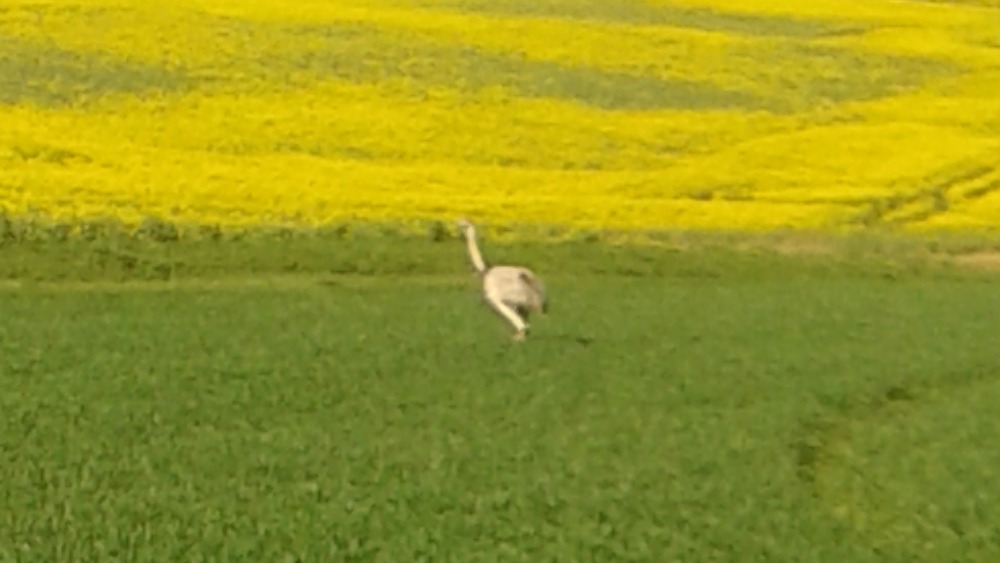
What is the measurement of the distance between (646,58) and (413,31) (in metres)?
3.48

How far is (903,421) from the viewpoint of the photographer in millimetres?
13156

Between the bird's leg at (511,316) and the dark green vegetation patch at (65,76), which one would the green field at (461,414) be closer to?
the bird's leg at (511,316)

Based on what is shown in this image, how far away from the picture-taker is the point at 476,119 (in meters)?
23.7

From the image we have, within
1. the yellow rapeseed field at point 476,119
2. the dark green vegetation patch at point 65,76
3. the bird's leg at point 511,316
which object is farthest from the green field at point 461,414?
the dark green vegetation patch at point 65,76

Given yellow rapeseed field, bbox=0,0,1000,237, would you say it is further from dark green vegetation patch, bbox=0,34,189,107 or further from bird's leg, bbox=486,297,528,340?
bird's leg, bbox=486,297,528,340

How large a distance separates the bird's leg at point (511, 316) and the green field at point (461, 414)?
7.1 inches

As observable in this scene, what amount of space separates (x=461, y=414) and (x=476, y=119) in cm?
1209

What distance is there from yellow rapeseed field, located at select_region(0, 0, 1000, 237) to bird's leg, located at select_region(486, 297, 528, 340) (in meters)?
5.59

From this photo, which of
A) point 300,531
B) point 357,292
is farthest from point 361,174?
point 300,531

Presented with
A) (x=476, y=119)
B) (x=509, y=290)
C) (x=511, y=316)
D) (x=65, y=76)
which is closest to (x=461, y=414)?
(x=509, y=290)

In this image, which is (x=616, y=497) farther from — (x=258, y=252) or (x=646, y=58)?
(x=646, y=58)

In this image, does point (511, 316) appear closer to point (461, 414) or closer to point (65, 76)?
point (461, 414)

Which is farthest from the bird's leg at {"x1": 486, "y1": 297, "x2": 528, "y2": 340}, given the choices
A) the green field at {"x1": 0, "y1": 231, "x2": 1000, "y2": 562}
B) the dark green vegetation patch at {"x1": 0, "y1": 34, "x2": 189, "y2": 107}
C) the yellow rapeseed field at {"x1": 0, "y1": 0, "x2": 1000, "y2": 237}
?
the dark green vegetation patch at {"x1": 0, "y1": 34, "x2": 189, "y2": 107}

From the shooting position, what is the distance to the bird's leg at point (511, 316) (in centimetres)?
1356
